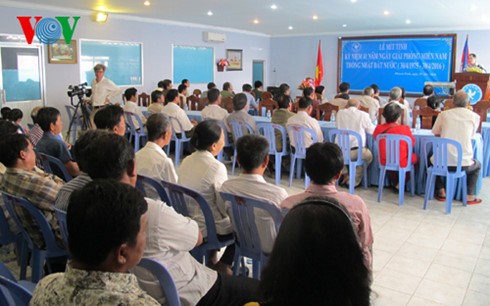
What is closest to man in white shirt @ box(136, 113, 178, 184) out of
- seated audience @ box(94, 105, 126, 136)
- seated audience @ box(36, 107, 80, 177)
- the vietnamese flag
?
seated audience @ box(94, 105, 126, 136)

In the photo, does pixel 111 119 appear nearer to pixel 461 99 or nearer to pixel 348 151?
pixel 348 151

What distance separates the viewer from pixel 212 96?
6.59m

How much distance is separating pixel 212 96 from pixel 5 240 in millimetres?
4174

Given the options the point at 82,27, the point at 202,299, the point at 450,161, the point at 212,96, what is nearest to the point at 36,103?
the point at 82,27

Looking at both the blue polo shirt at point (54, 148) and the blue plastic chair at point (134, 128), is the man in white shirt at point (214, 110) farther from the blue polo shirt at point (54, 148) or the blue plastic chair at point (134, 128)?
the blue polo shirt at point (54, 148)

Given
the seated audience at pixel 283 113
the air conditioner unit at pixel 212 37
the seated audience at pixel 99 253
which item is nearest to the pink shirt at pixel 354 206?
the seated audience at pixel 99 253

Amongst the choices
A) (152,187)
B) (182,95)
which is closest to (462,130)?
(152,187)

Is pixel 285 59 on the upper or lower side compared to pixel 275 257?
upper

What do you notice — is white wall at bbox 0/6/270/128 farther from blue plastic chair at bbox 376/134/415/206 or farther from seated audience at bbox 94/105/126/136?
blue plastic chair at bbox 376/134/415/206

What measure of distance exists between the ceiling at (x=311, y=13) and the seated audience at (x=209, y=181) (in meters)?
5.94

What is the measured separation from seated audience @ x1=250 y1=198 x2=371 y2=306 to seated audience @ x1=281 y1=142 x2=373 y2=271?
1352mm

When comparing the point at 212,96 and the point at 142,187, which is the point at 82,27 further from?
the point at 142,187

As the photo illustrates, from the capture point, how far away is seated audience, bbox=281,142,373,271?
2.32m

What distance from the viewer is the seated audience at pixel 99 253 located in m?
1.10
